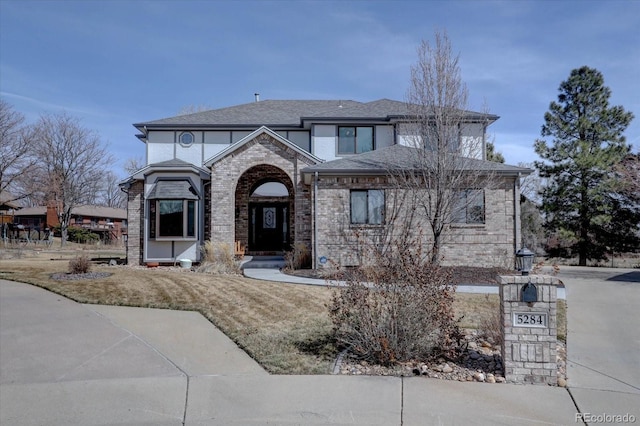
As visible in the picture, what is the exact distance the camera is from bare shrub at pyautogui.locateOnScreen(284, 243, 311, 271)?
611 inches

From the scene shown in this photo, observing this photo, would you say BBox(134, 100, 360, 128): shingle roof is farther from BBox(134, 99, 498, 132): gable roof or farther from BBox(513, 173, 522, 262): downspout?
BBox(513, 173, 522, 262): downspout

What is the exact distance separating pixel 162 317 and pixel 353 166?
9354mm

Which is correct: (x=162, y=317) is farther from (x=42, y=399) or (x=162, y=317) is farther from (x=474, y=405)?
(x=474, y=405)

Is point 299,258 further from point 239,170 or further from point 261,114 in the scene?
point 261,114

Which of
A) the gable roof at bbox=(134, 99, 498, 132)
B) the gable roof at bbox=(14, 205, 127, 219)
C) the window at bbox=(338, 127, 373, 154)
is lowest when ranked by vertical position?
the gable roof at bbox=(14, 205, 127, 219)

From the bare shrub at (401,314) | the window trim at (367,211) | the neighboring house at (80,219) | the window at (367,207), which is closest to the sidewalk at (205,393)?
the bare shrub at (401,314)

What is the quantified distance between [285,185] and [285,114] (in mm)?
3838

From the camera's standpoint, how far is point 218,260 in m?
15.8

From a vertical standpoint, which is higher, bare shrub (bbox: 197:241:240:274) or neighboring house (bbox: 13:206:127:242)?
neighboring house (bbox: 13:206:127:242)

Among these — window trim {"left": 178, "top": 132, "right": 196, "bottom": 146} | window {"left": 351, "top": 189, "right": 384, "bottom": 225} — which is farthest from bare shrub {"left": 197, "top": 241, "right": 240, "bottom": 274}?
window trim {"left": 178, "top": 132, "right": 196, "bottom": 146}

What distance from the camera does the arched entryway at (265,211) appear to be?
2064 centimetres

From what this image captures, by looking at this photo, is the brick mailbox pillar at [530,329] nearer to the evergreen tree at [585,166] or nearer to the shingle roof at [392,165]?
the shingle roof at [392,165]

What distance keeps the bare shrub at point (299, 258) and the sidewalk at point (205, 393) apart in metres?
9.04

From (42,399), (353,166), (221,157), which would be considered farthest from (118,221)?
(42,399)
